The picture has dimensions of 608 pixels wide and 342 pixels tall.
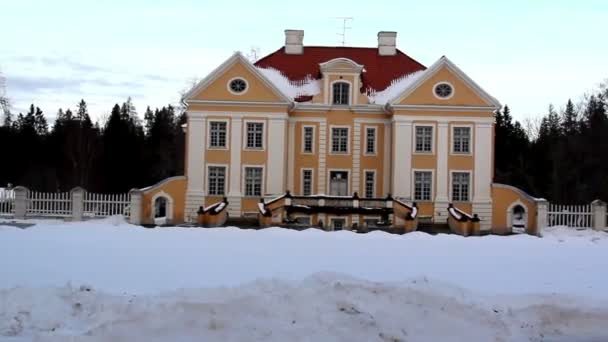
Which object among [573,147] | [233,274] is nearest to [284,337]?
[233,274]

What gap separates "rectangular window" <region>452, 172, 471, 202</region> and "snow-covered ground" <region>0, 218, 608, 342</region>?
625 inches

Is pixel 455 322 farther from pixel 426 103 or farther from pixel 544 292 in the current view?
pixel 426 103

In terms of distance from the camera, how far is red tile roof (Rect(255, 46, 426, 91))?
33.6m

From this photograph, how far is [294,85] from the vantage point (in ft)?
108

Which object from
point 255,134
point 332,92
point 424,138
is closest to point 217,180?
point 255,134

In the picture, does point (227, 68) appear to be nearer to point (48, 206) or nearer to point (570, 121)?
point (48, 206)

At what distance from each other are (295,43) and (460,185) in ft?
37.7

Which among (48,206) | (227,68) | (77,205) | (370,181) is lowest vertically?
(48,206)

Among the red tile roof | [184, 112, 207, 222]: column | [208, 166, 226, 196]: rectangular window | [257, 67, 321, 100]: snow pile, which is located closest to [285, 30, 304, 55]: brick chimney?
the red tile roof

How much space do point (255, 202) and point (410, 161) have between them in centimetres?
709

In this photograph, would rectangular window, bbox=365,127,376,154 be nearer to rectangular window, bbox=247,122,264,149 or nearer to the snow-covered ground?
rectangular window, bbox=247,122,264,149

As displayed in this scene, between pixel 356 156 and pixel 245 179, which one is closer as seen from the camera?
pixel 245 179

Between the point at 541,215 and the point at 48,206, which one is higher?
the point at 541,215

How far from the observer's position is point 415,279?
10.2m
